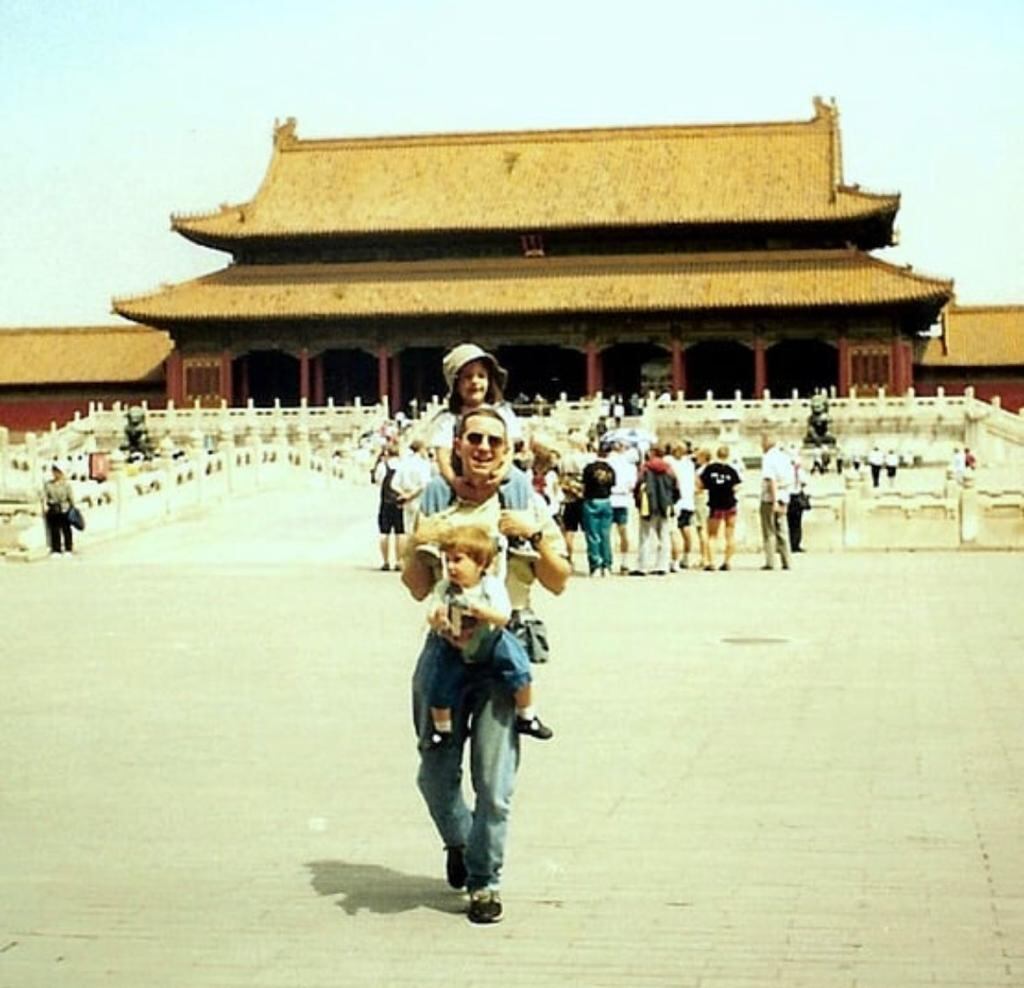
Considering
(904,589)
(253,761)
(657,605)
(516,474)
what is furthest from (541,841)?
(904,589)

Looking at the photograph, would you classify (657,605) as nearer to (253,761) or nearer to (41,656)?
(41,656)

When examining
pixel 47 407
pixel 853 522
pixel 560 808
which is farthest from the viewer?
pixel 47 407

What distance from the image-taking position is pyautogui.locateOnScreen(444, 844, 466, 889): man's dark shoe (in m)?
7.37

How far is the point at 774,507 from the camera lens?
23.3 meters

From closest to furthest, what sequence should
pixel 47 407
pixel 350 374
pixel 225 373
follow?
pixel 225 373 → pixel 47 407 → pixel 350 374

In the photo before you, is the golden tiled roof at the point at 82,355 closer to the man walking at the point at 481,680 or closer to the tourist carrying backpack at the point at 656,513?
the tourist carrying backpack at the point at 656,513

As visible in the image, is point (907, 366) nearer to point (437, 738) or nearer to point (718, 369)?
point (718, 369)

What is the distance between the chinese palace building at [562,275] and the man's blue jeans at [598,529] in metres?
39.8

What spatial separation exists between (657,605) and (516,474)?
1169 centimetres

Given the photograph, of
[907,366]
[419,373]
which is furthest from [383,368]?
[907,366]

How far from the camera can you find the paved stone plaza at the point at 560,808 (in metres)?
6.57

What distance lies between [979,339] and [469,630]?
60628 millimetres

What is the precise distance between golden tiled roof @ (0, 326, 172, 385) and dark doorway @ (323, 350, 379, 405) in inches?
213

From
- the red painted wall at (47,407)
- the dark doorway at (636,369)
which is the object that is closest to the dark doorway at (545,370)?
the dark doorway at (636,369)
